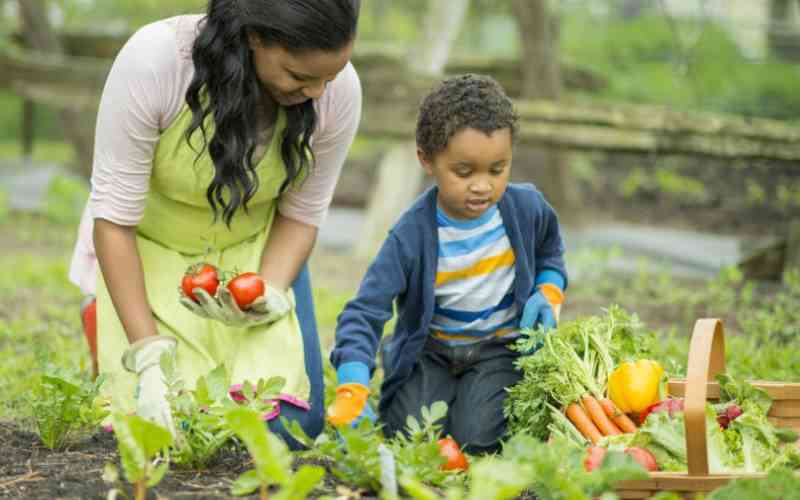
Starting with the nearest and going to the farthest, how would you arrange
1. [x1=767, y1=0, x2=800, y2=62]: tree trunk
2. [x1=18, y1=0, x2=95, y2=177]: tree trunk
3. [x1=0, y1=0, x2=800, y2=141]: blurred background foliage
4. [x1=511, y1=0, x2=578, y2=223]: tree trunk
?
1. [x1=511, y1=0, x2=578, y2=223]: tree trunk
2. [x1=18, y1=0, x2=95, y2=177]: tree trunk
3. [x1=0, y1=0, x2=800, y2=141]: blurred background foliage
4. [x1=767, y1=0, x2=800, y2=62]: tree trunk

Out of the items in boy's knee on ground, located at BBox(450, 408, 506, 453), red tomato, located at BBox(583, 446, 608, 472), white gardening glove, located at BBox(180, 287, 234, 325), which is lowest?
boy's knee on ground, located at BBox(450, 408, 506, 453)

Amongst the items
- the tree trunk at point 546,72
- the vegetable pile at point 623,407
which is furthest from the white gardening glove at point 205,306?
the tree trunk at point 546,72

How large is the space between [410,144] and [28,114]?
471 cm

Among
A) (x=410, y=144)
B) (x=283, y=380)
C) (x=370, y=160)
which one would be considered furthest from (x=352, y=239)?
(x=283, y=380)

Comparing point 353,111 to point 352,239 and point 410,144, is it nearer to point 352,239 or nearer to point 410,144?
point 410,144

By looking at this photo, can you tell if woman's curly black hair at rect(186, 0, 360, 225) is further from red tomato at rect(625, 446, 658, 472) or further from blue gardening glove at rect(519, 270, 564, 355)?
red tomato at rect(625, 446, 658, 472)

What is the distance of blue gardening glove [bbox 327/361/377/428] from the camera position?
2.86m

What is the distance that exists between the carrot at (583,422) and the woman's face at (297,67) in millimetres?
1028

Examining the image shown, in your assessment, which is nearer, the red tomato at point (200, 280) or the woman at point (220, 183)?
the woman at point (220, 183)

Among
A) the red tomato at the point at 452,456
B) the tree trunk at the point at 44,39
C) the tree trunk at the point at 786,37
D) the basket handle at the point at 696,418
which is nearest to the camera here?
the basket handle at the point at 696,418

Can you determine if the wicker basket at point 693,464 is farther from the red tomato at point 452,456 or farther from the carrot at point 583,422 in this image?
the red tomato at point 452,456

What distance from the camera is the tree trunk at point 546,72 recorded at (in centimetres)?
772

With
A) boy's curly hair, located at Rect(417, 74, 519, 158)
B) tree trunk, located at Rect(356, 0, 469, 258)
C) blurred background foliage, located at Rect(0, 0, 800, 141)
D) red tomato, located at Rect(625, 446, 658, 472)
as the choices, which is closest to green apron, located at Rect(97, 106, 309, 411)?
boy's curly hair, located at Rect(417, 74, 519, 158)

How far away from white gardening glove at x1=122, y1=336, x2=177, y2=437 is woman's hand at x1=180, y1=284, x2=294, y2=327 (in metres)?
0.12
